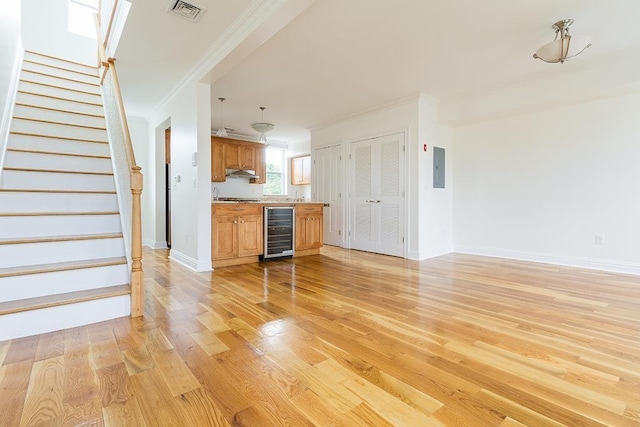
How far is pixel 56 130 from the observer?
3.70 meters

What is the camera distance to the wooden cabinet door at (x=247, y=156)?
23.3ft

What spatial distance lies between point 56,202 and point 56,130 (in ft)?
4.33

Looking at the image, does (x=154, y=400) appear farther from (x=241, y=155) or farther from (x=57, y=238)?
(x=241, y=155)

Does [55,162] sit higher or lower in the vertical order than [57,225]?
higher

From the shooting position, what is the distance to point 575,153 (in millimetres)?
4246

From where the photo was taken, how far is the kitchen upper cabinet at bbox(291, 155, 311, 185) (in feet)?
25.6

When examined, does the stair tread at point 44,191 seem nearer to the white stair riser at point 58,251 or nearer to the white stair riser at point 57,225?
the white stair riser at point 57,225

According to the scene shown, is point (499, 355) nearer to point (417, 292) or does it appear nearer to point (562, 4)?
point (417, 292)

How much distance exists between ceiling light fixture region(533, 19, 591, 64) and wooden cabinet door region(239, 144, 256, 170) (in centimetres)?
567

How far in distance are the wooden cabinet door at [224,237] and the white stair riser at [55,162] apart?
4.56ft

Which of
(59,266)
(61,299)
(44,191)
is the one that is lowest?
(61,299)

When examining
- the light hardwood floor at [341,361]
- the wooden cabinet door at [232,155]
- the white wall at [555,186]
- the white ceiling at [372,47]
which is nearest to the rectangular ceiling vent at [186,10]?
the white ceiling at [372,47]

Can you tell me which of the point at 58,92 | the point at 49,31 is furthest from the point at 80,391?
the point at 49,31

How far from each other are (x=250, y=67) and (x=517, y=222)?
14.8 feet
